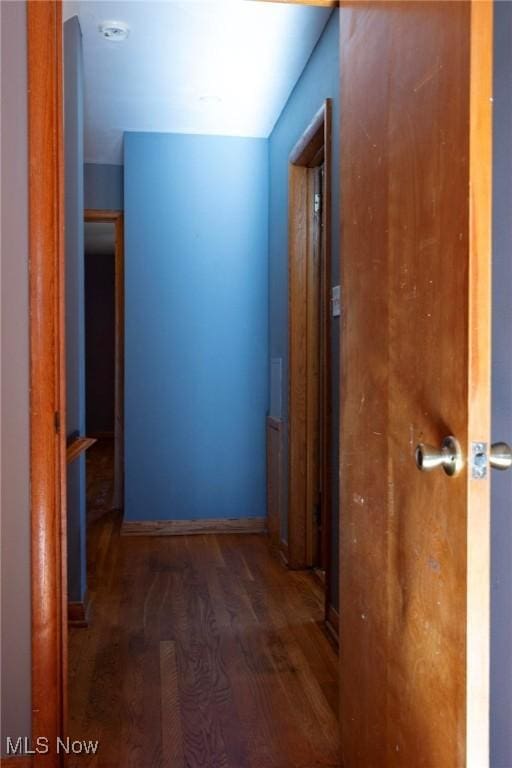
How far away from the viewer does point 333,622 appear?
2643 millimetres

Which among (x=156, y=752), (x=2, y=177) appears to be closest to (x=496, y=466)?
(x=2, y=177)

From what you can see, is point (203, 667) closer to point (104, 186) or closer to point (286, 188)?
point (286, 188)

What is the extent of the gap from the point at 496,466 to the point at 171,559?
2.91m

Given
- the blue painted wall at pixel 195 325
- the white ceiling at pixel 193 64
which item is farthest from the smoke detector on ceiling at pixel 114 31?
the blue painted wall at pixel 195 325

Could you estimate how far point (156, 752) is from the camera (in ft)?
6.11

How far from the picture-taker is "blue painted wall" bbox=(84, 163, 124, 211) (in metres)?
4.69

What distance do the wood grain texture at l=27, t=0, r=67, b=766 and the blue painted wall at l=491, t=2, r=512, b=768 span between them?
98 cm

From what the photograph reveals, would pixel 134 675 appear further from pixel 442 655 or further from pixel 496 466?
pixel 496 466

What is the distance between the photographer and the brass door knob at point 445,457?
108 centimetres

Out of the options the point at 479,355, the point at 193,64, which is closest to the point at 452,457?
the point at 479,355

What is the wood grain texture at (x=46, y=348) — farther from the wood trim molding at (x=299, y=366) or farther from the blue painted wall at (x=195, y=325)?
the blue painted wall at (x=195, y=325)

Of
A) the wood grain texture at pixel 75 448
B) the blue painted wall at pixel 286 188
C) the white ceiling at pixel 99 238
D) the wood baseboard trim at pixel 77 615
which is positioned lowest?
the wood baseboard trim at pixel 77 615

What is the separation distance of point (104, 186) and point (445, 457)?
13.7 ft

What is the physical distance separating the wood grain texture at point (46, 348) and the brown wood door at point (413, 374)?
0.73 meters
